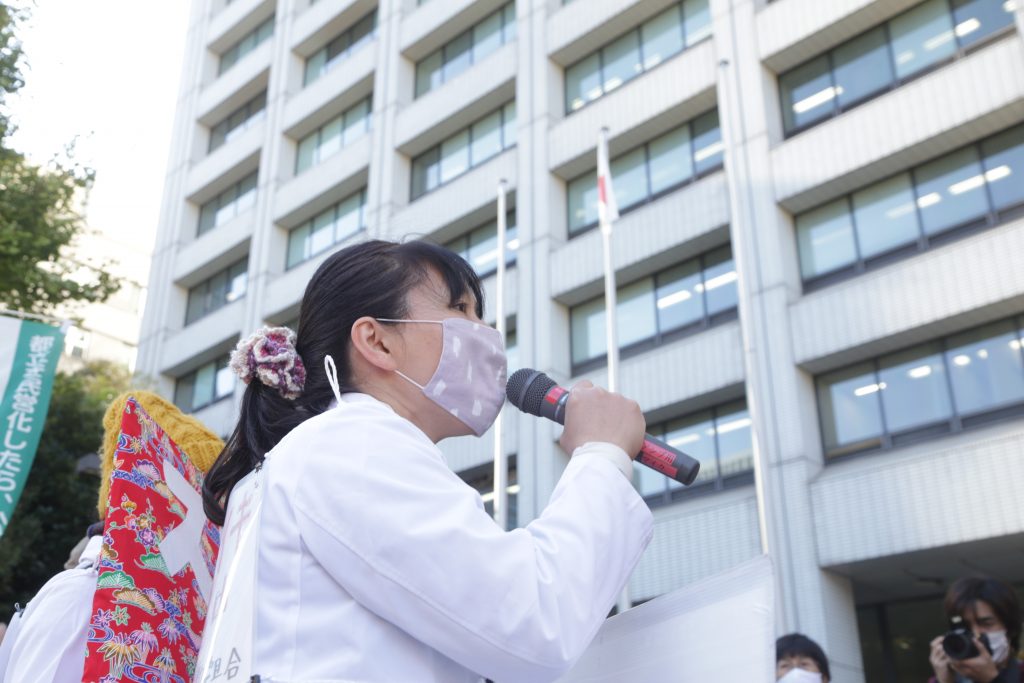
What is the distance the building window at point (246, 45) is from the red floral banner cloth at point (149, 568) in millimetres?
29373

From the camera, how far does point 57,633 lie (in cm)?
276

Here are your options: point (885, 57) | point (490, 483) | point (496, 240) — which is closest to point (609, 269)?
point (490, 483)

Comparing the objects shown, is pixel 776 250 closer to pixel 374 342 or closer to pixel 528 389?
pixel 528 389

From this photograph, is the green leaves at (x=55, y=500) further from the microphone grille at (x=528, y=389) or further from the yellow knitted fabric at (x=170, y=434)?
the microphone grille at (x=528, y=389)

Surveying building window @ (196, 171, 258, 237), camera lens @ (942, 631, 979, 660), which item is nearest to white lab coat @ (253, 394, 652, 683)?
camera lens @ (942, 631, 979, 660)

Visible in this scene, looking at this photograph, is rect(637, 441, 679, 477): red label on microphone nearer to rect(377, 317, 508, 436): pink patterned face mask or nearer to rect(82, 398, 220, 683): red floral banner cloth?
rect(377, 317, 508, 436): pink patterned face mask

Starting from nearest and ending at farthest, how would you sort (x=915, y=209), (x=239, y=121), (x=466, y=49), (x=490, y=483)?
(x=915, y=209)
(x=490, y=483)
(x=466, y=49)
(x=239, y=121)

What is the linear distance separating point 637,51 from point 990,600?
1673cm

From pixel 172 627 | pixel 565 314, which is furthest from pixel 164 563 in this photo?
pixel 565 314

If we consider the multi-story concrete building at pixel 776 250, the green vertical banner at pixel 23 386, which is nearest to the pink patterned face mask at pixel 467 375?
the green vertical banner at pixel 23 386

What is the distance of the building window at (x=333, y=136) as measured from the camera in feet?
84.5

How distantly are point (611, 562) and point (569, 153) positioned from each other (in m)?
18.7

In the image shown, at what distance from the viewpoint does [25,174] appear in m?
14.1

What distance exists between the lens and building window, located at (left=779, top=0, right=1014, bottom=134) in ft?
50.6
